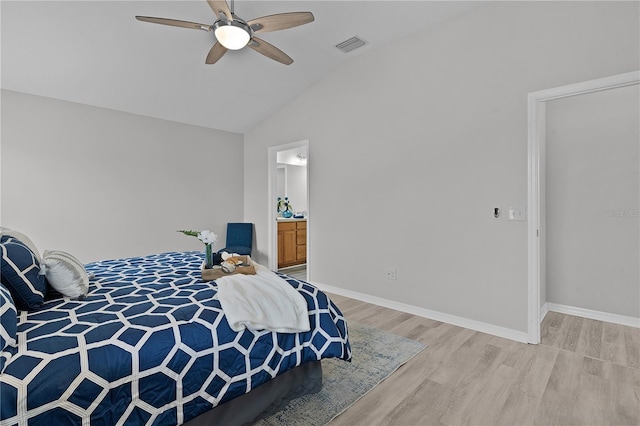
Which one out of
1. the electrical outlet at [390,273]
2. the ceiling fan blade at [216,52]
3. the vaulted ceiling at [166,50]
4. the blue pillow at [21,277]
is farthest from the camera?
the electrical outlet at [390,273]

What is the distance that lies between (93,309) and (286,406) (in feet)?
3.80

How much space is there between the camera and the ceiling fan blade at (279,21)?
2207 mm

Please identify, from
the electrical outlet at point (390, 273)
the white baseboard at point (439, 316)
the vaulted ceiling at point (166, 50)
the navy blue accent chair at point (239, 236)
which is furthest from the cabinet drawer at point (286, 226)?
the electrical outlet at point (390, 273)

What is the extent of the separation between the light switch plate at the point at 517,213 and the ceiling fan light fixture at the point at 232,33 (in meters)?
2.52

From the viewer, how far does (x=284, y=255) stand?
5562 millimetres

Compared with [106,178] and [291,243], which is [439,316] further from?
[106,178]

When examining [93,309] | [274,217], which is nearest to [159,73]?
[274,217]

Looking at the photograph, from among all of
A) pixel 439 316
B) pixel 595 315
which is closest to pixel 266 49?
pixel 439 316

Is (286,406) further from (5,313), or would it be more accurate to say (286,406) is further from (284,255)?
(284,255)

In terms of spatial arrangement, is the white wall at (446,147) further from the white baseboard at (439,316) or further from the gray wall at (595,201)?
the gray wall at (595,201)

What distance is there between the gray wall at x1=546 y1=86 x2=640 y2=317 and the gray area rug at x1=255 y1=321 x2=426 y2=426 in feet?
6.92

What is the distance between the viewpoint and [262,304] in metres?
1.78

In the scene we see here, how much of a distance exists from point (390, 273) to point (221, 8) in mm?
2900

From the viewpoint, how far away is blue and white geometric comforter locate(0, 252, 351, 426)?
116 centimetres
